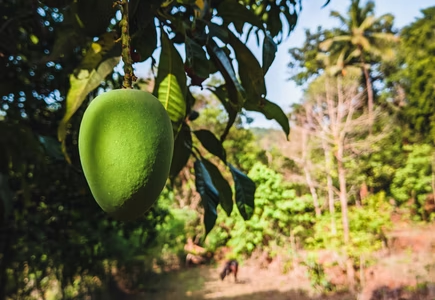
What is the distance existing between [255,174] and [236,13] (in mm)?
6605

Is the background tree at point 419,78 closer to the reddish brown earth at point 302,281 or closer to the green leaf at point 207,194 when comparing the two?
the reddish brown earth at point 302,281

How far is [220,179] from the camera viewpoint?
40.9 inches

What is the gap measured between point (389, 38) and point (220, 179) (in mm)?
18664

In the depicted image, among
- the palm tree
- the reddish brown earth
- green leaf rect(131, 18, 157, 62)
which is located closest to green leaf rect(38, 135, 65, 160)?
green leaf rect(131, 18, 157, 62)

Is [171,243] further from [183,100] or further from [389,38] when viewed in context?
[389,38]

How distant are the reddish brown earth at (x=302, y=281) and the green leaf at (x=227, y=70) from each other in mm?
5691

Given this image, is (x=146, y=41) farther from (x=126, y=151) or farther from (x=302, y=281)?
(x=302, y=281)

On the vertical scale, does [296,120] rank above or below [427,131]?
below

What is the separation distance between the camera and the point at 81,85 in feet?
2.55

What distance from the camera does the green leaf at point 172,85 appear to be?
0.58 metres

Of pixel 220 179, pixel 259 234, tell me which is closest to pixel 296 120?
pixel 259 234

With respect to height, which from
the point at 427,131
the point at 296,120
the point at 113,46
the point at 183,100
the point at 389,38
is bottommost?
the point at 183,100

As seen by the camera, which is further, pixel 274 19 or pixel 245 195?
pixel 274 19

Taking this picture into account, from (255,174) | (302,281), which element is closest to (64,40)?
(255,174)
